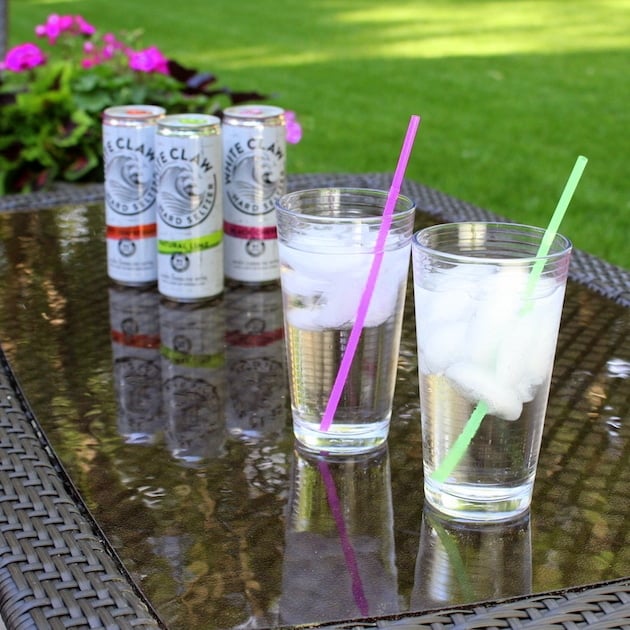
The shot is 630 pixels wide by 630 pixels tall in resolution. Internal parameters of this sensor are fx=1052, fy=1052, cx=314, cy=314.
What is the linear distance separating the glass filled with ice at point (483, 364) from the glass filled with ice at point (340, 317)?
0.25 ft

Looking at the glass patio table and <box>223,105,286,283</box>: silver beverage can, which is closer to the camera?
the glass patio table

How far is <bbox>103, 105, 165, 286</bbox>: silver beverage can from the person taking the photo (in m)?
1.37

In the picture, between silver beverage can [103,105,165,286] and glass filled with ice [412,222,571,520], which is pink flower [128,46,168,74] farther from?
glass filled with ice [412,222,571,520]

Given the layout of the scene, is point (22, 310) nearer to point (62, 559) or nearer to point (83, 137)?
point (62, 559)

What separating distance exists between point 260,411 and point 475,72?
5547 mm

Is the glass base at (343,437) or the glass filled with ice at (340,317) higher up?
the glass filled with ice at (340,317)

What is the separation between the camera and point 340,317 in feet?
2.96

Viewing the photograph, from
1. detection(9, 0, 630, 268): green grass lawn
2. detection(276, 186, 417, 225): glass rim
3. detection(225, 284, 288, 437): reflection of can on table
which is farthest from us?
detection(9, 0, 630, 268): green grass lawn

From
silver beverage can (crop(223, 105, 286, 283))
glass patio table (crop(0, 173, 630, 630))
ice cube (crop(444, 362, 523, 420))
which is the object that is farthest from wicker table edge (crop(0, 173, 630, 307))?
ice cube (crop(444, 362, 523, 420))

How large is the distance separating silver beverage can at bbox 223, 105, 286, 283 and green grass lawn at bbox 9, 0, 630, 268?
217 centimetres

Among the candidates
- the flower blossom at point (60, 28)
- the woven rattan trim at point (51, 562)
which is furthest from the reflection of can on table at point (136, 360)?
the flower blossom at point (60, 28)

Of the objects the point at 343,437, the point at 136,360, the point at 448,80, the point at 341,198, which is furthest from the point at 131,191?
the point at 448,80

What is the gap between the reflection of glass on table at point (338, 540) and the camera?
29.3 inches

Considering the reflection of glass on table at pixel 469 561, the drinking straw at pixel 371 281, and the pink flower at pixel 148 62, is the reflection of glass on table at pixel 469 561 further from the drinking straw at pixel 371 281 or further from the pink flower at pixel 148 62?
the pink flower at pixel 148 62
